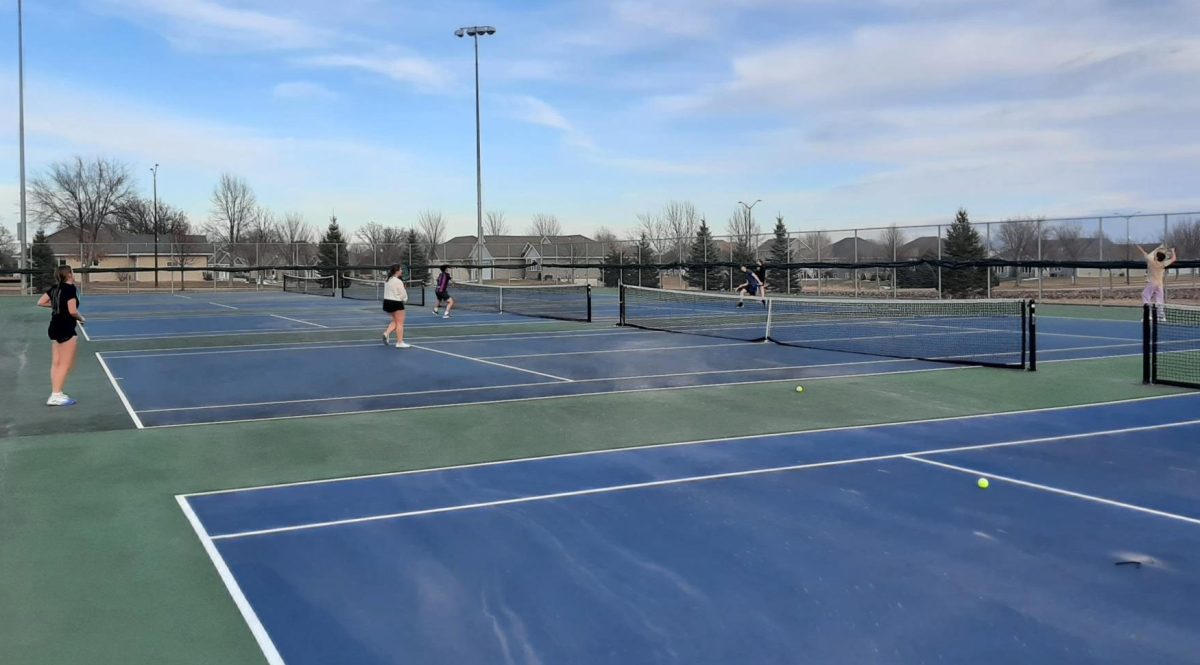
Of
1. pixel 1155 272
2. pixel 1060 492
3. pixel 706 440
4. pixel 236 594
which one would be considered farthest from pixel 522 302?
pixel 236 594

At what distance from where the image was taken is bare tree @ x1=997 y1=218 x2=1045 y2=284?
33.6 meters

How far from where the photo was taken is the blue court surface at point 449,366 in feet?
37.6

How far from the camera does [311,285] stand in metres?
55.3

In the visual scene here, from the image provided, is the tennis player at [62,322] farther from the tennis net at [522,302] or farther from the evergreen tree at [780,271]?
the evergreen tree at [780,271]

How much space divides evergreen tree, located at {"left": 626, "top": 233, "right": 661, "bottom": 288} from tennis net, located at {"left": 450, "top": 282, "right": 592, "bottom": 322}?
356 inches

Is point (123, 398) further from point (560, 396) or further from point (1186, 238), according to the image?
point (1186, 238)

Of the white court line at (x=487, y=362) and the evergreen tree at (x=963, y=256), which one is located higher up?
the evergreen tree at (x=963, y=256)

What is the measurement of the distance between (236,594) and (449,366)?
Result: 394 inches

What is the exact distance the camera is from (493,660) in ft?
13.4

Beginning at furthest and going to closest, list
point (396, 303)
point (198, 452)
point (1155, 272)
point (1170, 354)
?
point (1155, 272), point (396, 303), point (1170, 354), point (198, 452)

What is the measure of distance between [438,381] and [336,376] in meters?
1.68

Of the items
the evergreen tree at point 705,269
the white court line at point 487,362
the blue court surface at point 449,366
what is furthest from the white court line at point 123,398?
the evergreen tree at point 705,269

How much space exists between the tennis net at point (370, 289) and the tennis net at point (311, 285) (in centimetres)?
77

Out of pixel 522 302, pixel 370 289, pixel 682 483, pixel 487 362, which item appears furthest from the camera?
pixel 370 289
